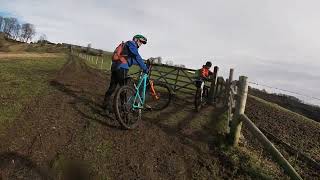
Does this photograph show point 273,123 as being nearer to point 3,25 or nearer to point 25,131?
point 25,131

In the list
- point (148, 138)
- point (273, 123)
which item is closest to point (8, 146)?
point (148, 138)

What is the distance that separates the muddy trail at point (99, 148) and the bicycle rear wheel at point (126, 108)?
23 cm

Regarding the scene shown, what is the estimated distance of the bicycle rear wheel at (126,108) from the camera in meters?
9.66

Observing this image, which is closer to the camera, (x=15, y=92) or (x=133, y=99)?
(x=133, y=99)

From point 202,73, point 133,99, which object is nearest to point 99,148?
point 133,99

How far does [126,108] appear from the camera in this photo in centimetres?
1004

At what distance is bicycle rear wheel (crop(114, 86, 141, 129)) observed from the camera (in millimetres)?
9664

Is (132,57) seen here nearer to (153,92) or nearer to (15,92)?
(153,92)

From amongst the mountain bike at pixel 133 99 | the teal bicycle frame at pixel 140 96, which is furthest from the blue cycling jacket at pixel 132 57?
the mountain bike at pixel 133 99

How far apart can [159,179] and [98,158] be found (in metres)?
1.22

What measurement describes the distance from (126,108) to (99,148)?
1.93 metres

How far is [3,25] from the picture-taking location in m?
173

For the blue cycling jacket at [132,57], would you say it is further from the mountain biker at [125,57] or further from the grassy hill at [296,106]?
the grassy hill at [296,106]

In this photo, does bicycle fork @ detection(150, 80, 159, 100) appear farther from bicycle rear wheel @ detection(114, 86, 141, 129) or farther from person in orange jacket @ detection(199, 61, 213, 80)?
person in orange jacket @ detection(199, 61, 213, 80)
